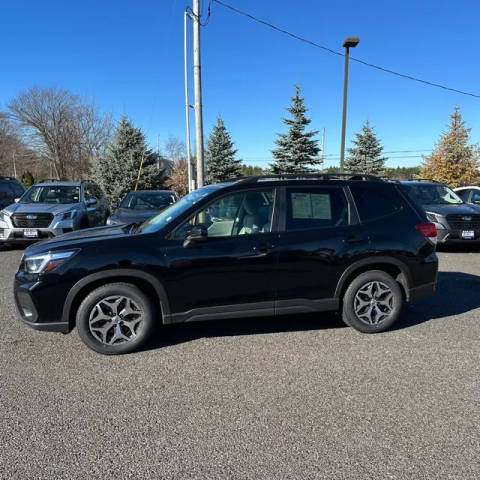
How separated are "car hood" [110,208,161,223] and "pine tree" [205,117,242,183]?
21322 mm

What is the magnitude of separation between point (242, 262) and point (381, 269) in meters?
1.75

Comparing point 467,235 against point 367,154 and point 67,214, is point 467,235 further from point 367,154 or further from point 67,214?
point 367,154

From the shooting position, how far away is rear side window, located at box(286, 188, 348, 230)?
4.00 metres

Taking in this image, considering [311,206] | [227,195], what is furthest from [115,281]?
[311,206]

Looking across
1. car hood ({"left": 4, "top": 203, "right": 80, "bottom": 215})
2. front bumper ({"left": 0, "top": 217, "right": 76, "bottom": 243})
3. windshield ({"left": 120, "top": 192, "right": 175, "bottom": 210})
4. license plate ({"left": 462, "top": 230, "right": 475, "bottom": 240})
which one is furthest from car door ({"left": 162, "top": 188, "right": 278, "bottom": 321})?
license plate ({"left": 462, "top": 230, "right": 475, "bottom": 240})

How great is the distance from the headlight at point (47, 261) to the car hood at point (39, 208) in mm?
5798

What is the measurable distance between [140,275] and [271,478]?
2165mm

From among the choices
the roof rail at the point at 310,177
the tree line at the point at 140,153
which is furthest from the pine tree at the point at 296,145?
the roof rail at the point at 310,177

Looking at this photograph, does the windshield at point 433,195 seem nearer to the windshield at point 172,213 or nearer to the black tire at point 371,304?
the black tire at point 371,304

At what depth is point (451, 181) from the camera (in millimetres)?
28938

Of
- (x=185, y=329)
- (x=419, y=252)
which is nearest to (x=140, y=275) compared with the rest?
(x=185, y=329)

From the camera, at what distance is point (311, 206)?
4082 mm

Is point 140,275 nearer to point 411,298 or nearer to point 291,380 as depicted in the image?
point 291,380

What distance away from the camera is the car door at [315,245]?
390 centimetres
